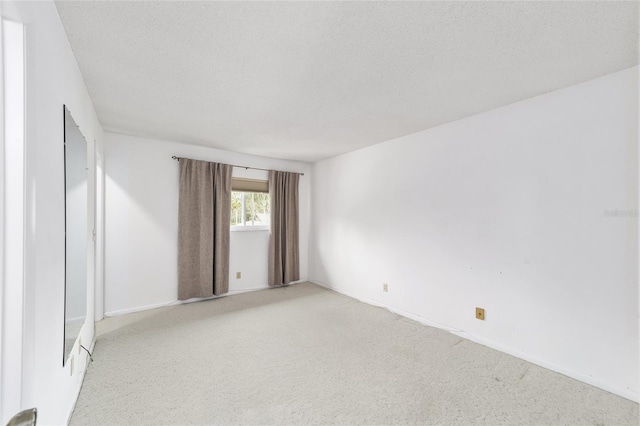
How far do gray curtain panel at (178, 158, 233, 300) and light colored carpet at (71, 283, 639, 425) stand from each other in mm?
784

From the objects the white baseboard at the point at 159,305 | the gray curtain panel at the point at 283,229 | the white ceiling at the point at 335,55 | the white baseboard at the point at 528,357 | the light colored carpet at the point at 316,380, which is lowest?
the light colored carpet at the point at 316,380

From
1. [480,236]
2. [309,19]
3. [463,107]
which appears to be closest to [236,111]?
[309,19]

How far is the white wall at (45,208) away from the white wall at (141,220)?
194cm

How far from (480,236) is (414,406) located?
5.49 feet

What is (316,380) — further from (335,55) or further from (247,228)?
(247,228)

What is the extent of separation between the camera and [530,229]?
2373 millimetres

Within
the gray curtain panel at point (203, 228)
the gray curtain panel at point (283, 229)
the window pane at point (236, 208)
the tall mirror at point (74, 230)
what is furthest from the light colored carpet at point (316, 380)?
the window pane at point (236, 208)

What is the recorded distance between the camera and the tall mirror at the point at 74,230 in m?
1.53

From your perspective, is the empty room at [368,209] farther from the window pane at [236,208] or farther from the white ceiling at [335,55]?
the window pane at [236,208]

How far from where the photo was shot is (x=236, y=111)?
2648mm

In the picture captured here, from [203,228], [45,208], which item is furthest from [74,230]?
[203,228]

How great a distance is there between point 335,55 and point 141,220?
3.19 metres

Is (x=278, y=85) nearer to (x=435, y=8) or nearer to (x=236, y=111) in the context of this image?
(x=236, y=111)

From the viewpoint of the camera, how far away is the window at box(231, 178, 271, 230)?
4434 millimetres
